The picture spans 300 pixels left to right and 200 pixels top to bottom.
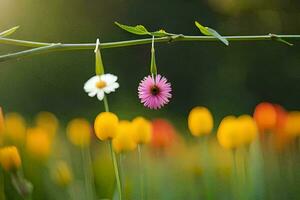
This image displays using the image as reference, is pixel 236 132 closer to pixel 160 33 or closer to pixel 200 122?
pixel 200 122

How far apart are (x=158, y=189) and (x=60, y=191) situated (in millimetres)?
185

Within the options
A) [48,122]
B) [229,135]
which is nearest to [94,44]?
[48,122]

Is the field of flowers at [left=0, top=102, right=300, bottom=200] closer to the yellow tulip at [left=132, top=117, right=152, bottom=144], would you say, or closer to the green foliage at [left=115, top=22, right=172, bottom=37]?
the yellow tulip at [left=132, top=117, right=152, bottom=144]

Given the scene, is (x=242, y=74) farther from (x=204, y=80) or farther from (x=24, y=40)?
(x=24, y=40)

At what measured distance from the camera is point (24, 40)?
4.95ft

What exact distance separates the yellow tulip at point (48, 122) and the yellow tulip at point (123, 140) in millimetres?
120

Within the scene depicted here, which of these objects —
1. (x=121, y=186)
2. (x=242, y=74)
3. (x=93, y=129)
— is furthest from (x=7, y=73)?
(x=242, y=74)

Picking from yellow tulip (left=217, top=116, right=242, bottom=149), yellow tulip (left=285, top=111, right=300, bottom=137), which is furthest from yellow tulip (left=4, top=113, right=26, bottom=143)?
yellow tulip (left=285, top=111, right=300, bottom=137)

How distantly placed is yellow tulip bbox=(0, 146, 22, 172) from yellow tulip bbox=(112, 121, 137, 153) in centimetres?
18

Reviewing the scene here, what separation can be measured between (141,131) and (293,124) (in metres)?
0.29

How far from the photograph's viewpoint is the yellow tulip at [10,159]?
58.5 inches

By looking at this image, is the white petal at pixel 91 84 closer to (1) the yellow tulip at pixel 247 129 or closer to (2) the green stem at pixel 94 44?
(2) the green stem at pixel 94 44

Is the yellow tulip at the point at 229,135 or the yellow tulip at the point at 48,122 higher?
the yellow tulip at the point at 48,122

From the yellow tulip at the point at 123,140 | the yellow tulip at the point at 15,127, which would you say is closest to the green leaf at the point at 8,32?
the yellow tulip at the point at 15,127
